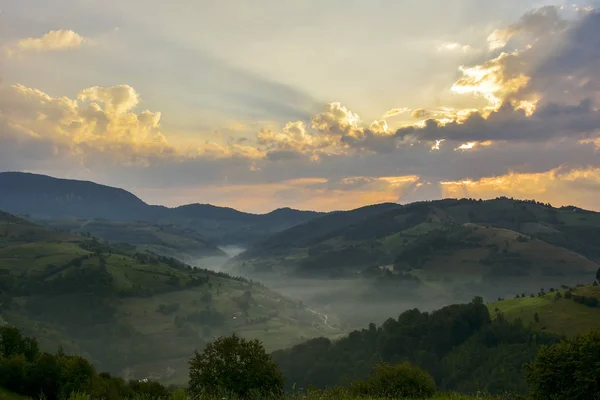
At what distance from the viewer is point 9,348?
101m

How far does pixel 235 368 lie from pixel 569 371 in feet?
134

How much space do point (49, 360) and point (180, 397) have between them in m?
68.2

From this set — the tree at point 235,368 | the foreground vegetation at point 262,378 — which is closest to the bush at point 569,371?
the foreground vegetation at point 262,378

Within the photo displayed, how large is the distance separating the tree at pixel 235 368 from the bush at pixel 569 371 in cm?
3077

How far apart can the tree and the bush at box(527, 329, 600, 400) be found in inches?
1211

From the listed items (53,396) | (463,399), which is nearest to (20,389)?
(53,396)

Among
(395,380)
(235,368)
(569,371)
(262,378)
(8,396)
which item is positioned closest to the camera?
(569,371)

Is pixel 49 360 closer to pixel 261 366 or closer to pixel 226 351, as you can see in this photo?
pixel 226 351

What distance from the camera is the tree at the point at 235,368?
5831cm

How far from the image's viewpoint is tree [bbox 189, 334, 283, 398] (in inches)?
2296

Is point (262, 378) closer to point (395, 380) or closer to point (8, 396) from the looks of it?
point (395, 380)

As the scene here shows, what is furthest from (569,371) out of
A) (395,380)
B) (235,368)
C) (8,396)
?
(8,396)

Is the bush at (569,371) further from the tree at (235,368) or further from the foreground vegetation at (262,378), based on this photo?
the tree at (235,368)

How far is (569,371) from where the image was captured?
47.2 m
